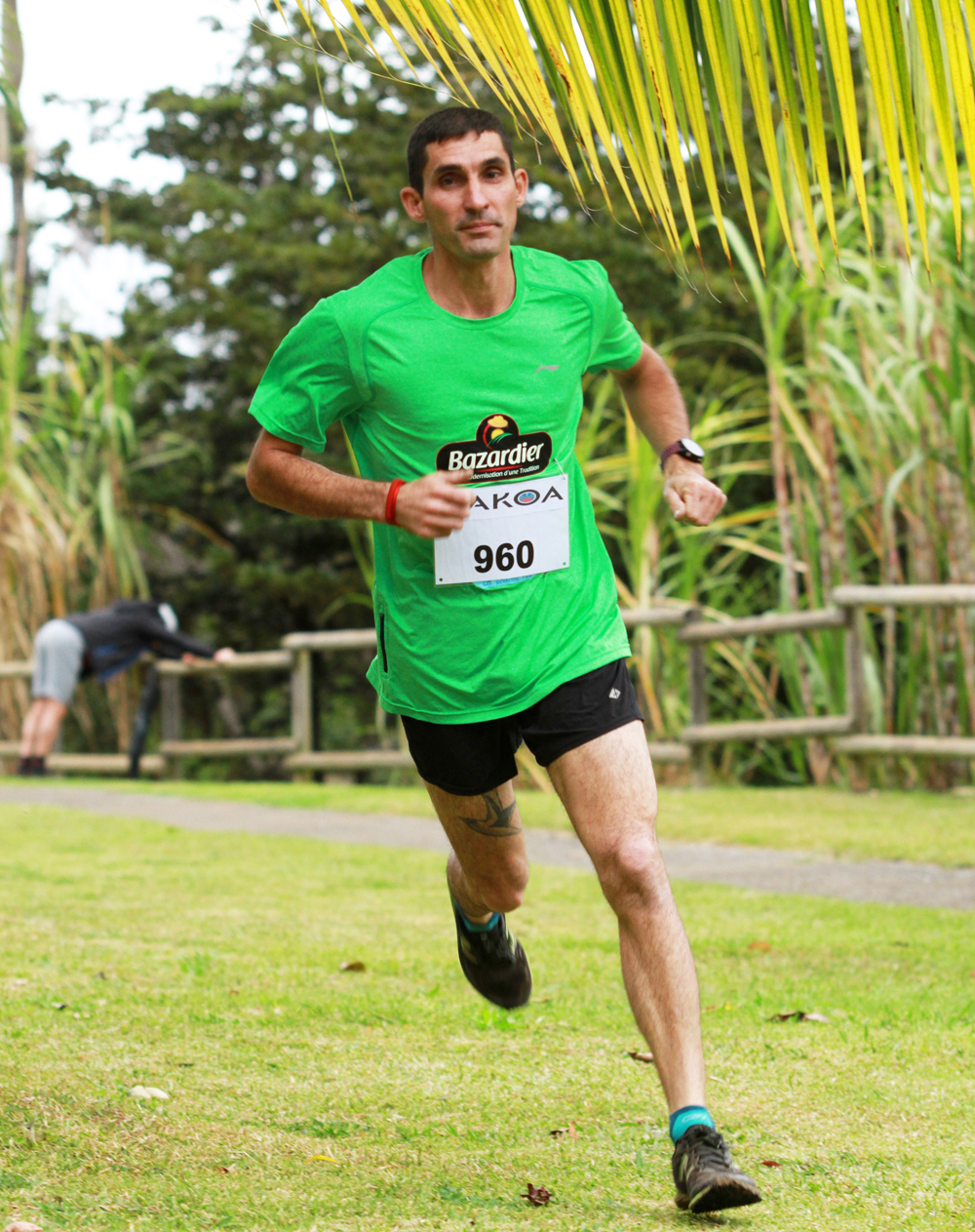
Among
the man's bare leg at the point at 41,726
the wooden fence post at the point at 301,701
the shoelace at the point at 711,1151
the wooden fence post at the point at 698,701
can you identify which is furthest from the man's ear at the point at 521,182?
the man's bare leg at the point at 41,726

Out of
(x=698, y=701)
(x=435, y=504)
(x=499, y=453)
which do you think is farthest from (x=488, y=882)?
(x=698, y=701)

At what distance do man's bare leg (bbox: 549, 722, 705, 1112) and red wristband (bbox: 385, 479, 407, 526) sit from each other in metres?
0.60

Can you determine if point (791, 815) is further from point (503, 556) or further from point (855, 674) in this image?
point (503, 556)

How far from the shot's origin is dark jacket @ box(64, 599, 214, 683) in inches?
488

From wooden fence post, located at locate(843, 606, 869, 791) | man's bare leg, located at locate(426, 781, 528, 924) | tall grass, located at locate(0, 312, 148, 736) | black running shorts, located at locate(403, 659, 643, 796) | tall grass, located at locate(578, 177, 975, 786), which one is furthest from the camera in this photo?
tall grass, located at locate(0, 312, 148, 736)

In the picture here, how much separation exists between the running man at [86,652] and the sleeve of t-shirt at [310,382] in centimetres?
949

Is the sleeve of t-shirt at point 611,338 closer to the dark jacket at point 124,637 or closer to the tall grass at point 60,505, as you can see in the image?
the dark jacket at point 124,637

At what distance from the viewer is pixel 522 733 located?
3.22 metres

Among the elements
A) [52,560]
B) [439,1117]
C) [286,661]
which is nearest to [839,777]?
[286,661]

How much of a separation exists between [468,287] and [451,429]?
1.08ft

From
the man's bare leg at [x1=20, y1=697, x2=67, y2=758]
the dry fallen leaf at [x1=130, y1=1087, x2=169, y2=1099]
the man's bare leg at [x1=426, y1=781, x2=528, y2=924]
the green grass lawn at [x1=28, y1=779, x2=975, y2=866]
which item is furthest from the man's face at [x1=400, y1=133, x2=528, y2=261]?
the man's bare leg at [x1=20, y1=697, x2=67, y2=758]

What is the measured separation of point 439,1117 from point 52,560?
10706mm

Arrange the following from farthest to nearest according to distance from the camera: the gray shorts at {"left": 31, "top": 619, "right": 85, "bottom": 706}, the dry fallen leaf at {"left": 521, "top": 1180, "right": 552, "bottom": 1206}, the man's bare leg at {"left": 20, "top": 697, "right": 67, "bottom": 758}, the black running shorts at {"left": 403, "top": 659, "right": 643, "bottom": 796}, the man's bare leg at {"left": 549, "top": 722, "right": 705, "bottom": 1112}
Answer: the man's bare leg at {"left": 20, "top": 697, "right": 67, "bottom": 758} → the gray shorts at {"left": 31, "top": 619, "right": 85, "bottom": 706} → the black running shorts at {"left": 403, "top": 659, "right": 643, "bottom": 796} → the man's bare leg at {"left": 549, "top": 722, "right": 705, "bottom": 1112} → the dry fallen leaf at {"left": 521, "top": 1180, "right": 552, "bottom": 1206}

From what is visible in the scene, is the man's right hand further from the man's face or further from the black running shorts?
the man's face
